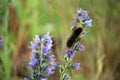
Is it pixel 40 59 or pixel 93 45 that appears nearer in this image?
pixel 40 59

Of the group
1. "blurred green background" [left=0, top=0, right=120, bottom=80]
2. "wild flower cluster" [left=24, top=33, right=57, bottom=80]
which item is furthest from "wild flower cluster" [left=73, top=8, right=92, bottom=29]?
"blurred green background" [left=0, top=0, right=120, bottom=80]

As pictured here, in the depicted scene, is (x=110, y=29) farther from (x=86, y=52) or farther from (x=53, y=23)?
(x=53, y=23)

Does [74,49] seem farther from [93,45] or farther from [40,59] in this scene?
[93,45]

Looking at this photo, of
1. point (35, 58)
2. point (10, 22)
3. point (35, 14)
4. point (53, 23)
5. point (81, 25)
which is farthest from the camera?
point (53, 23)

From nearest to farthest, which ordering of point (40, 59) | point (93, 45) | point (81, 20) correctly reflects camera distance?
point (40, 59), point (81, 20), point (93, 45)

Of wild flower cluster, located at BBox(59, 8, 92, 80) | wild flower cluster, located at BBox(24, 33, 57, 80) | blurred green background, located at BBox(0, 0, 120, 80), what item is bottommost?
wild flower cluster, located at BBox(24, 33, 57, 80)

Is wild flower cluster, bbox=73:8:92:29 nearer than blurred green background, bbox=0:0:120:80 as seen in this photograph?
Yes

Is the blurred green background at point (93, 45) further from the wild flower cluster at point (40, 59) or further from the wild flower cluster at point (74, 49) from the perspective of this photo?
the wild flower cluster at point (40, 59)

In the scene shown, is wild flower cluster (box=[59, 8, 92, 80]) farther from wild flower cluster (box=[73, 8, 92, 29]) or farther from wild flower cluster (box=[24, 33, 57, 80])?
wild flower cluster (box=[24, 33, 57, 80])

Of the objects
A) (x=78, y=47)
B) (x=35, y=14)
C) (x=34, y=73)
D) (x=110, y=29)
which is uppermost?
(x=35, y=14)

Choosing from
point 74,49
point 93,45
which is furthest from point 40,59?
point 93,45

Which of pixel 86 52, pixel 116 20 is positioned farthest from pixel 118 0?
pixel 86 52
